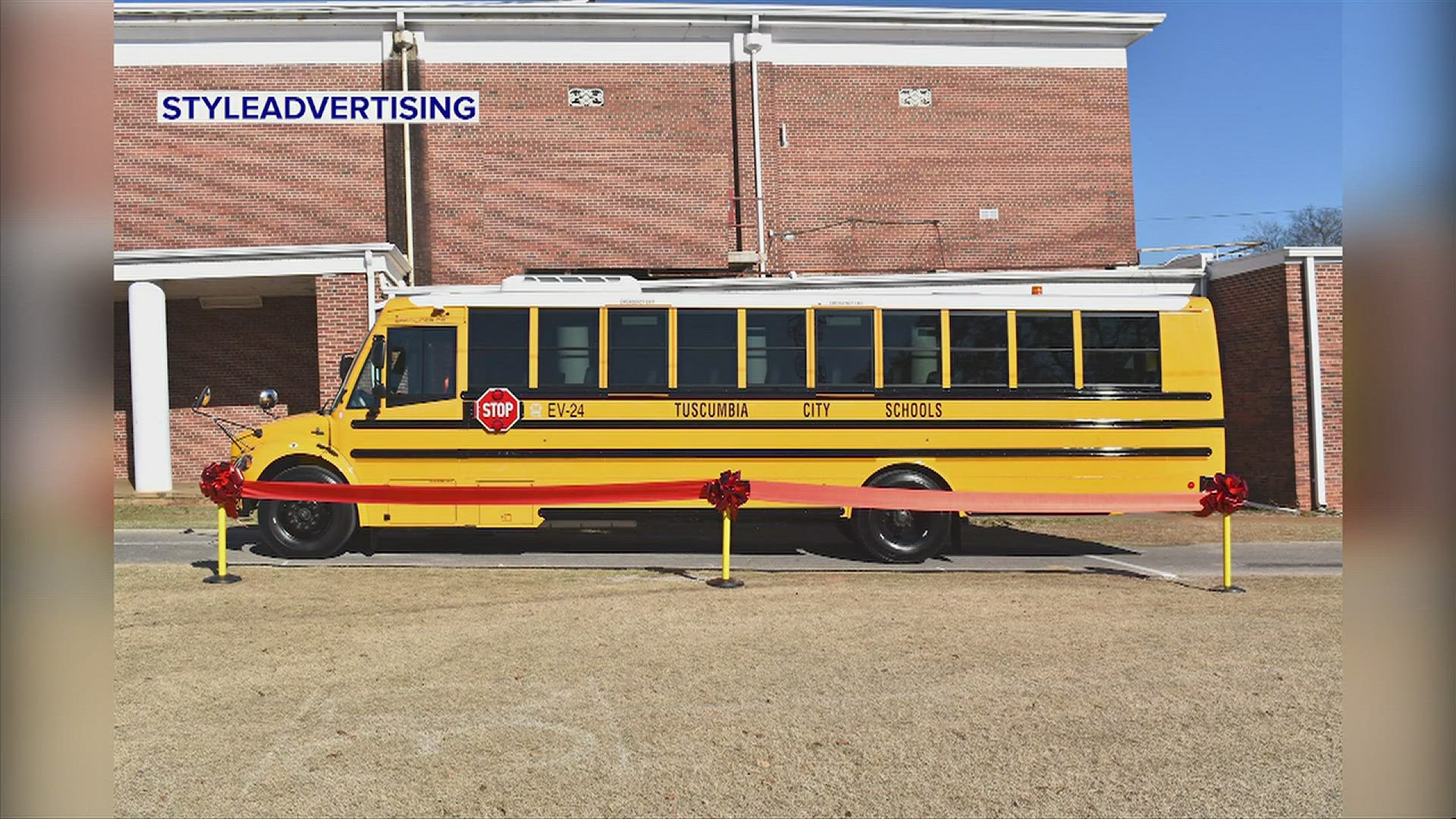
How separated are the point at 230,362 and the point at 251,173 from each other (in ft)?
14.5

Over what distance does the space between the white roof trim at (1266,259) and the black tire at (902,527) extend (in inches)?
372

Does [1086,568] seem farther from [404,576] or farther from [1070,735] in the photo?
[404,576]

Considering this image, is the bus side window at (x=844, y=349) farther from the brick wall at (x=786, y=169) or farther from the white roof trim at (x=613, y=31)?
the white roof trim at (x=613, y=31)

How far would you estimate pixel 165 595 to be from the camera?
8672mm

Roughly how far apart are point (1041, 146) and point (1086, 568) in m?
16.0

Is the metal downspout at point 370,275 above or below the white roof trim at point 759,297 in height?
above

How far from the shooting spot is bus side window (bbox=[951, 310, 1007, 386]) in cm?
1162

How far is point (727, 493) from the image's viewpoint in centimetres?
981

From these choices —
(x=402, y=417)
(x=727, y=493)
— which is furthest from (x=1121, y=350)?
(x=402, y=417)

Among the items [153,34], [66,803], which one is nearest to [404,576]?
[66,803]

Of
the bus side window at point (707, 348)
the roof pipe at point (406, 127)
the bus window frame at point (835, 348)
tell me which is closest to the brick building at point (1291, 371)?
the bus window frame at point (835, 348)

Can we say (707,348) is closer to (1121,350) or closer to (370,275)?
(1121,350)

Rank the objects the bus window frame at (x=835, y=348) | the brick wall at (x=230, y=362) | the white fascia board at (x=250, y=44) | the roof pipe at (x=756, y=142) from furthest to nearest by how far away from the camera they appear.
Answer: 1. the roof pipe at (x=756, y=142)
2. the white fascia board at (x=250, y=44)
3. the brick wall at (x=230, y=362)
4. the bus window frame at (x=835, y=348)

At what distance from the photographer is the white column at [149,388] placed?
18.3 meters
